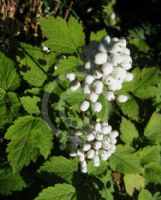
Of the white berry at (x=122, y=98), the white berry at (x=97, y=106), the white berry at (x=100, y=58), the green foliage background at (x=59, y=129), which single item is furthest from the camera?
the white berry at (x=122, y=98)

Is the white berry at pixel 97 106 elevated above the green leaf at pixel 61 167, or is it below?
above

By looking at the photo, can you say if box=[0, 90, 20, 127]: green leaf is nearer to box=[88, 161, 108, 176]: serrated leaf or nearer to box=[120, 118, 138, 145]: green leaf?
box=[88, 161, 108, 176]: serrated leaf

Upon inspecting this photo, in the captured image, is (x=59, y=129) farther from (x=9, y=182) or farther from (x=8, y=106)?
(x=9, y=182)

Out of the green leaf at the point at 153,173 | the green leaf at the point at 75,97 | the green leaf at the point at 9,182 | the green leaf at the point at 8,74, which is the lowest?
the green leaf at the point at 153,173

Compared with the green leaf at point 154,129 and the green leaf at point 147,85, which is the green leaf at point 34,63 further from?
the green leaf at point 154,129

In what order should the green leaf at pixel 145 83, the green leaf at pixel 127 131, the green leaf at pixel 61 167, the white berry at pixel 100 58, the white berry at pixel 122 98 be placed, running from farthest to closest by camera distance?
the green leaf at pixel 127 131
the green leaf at pixel 145 83
the green leaf at pixel 61 167
the white berry at pixel 122 98
the white berry at pixel 100 58

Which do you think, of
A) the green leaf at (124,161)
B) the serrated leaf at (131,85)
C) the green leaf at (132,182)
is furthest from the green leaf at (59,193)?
the serrated leaf at (131,85)

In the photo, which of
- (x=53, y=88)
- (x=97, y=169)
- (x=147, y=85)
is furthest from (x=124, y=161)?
(x=53, y=88)
